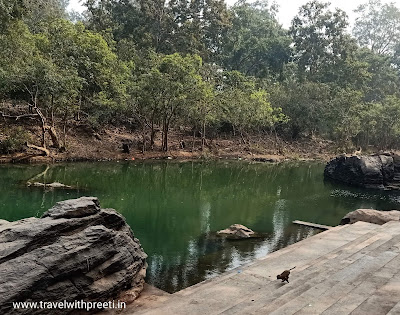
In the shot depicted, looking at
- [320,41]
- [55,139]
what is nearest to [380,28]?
[320,41]

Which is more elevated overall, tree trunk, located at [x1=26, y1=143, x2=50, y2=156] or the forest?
the forest

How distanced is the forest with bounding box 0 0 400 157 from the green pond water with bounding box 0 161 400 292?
5104mm

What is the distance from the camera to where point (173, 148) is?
3484cm

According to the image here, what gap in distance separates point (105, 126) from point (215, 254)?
27.0m

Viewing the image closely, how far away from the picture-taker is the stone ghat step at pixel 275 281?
6051 millimetres

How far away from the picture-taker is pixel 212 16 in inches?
1886

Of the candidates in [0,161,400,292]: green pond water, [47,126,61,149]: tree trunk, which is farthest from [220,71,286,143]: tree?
[47,126,61,149]: tree trunk

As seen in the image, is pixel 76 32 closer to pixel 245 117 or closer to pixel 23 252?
pixel 245 117

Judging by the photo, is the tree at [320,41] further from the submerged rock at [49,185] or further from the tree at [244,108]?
the submerged rock at [49,185]

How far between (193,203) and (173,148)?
1748 centimetres

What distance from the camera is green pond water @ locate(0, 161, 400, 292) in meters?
10.7

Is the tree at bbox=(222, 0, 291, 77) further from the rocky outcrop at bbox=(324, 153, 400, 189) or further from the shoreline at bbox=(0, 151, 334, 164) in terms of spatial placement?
the rocky outcrop at bbox=(324, 153, 400, 189)

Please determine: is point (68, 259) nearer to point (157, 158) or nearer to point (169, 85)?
point (169, 85)

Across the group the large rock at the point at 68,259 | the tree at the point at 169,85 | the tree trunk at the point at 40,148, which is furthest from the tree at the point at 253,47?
the large rock at the point at 68,259
